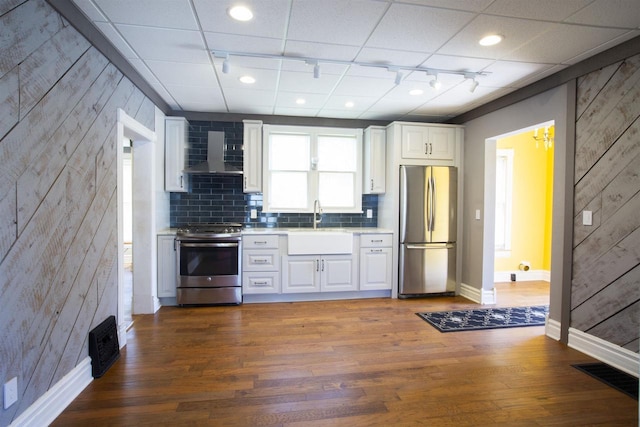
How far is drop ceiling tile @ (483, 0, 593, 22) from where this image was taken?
6.38ft

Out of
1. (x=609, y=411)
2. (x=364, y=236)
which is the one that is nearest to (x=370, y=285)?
(x=364, y=236)

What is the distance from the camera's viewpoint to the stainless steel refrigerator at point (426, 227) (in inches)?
167

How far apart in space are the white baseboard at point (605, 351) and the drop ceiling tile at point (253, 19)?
339 centimetres

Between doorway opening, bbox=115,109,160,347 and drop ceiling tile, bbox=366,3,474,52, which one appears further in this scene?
doorway opening, bbox=115,109,160,347

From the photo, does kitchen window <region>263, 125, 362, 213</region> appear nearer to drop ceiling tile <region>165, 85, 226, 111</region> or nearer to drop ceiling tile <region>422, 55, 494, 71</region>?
drop ceiling tile <region>165, 85, 226, 111</region>

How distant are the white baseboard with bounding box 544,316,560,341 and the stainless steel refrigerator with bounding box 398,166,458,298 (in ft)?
4.41

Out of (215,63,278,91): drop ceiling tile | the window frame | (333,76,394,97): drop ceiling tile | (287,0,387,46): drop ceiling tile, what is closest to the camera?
(287,0,387,46): drop ceiling tile

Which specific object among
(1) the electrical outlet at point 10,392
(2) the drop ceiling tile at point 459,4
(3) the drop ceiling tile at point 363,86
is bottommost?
(1) the electrical outlet at point 10,392

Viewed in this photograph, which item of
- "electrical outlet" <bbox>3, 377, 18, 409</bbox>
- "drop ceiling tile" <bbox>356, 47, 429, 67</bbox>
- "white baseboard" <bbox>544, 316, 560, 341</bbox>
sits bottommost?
"white baseboard" <bbox>544, 316, 560, 341</bbox>

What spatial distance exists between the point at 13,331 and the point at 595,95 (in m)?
4.16

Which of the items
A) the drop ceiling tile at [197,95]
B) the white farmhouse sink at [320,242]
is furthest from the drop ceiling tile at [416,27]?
the white farmhouse sink at [320,242]

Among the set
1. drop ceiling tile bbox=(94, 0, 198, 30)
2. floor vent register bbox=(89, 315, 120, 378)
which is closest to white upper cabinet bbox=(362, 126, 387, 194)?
drop ceiling tile bbox=(94, 0, 198, 30)

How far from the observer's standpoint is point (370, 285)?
14.0 feet

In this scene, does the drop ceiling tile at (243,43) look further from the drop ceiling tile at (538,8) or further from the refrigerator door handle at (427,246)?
the refrigerator door handle at (427,246)
